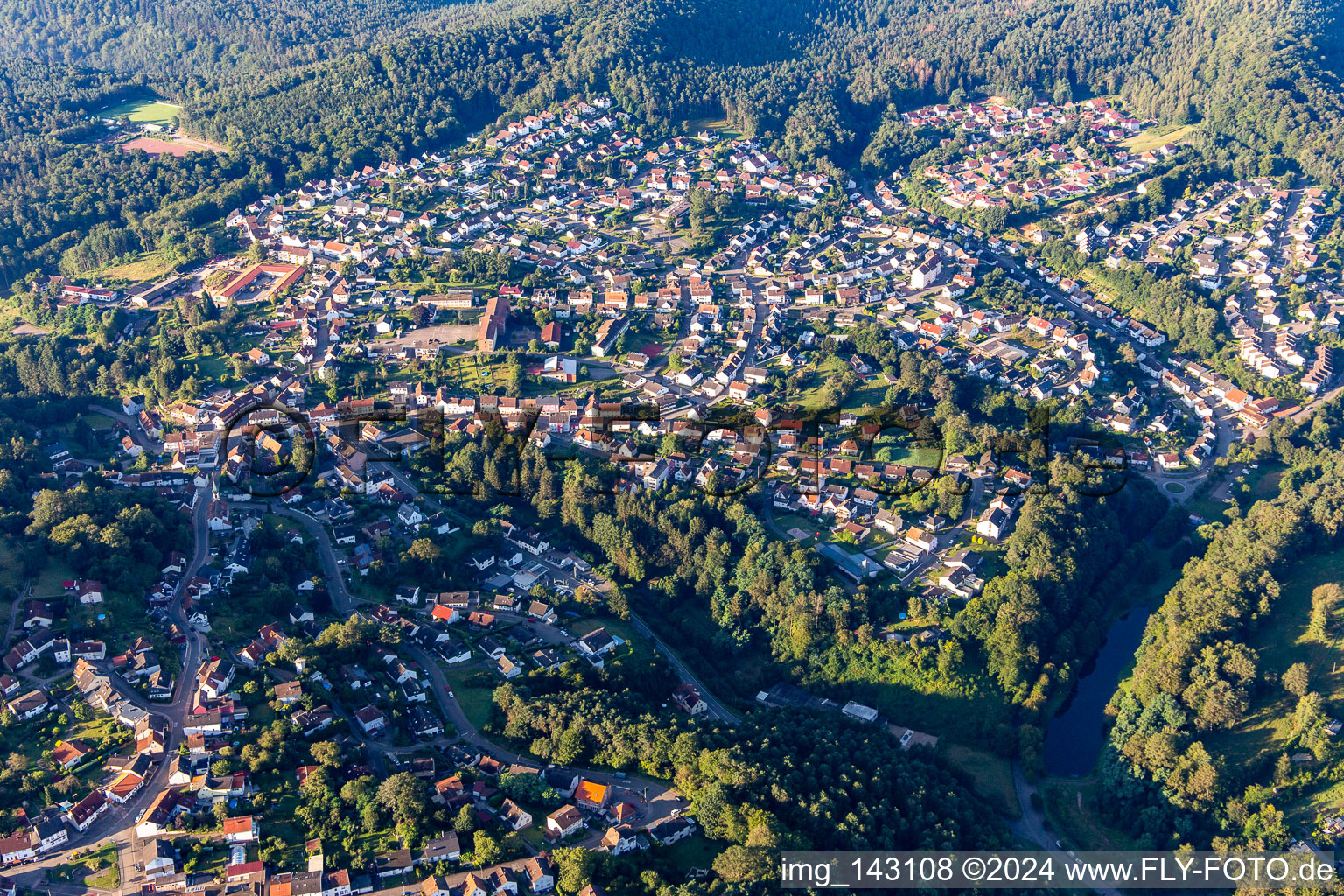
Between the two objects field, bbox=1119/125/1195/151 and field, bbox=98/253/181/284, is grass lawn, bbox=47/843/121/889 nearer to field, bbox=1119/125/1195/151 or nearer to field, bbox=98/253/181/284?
field, bbox=98/253/181/284

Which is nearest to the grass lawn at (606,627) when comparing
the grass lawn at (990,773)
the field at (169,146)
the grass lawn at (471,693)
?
the grass lawn at (471,693)

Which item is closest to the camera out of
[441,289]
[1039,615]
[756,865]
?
[756,865]

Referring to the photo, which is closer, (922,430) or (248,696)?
(248,696)

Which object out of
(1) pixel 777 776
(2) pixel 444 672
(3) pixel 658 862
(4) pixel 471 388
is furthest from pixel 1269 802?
(4) pixel 471 388

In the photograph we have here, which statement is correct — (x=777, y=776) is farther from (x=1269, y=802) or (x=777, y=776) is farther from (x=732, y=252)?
(x=732, y=252)

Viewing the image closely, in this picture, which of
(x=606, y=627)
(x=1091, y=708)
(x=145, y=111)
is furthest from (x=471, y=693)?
(x=145, y=111)

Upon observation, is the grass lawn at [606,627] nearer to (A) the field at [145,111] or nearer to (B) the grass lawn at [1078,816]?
(B) the grass lawn at [1078,816]
